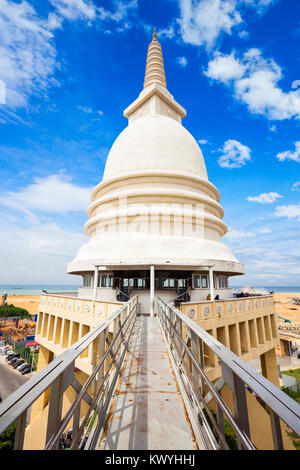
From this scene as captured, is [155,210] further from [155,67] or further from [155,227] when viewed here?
[155,67]

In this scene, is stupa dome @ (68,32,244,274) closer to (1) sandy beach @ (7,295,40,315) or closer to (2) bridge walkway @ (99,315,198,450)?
(2) bridge walkway @ (99,315,198,450)

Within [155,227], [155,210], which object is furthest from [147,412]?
[155,210]

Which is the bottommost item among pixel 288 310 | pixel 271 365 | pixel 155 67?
pixel 288 310

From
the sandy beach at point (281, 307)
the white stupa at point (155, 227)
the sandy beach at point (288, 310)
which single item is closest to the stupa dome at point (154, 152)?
the white stupa at point (155, 227)

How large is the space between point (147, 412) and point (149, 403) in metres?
0.23

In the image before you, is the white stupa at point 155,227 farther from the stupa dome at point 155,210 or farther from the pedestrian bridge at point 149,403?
the pedestrian bridge at point 149,403

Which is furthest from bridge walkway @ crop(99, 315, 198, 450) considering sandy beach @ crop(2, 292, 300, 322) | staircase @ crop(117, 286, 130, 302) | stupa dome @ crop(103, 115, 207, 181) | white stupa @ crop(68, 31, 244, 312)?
sandy beach @ crop(2, 292, 300, 322)

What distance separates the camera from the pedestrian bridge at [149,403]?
1.32m

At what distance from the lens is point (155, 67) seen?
29828 millimetres

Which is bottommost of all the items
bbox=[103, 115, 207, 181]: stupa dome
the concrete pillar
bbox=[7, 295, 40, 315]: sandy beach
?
bbox=[7, 295, 40, 315]: sandy beach

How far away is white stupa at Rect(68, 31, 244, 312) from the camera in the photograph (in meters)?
13.1

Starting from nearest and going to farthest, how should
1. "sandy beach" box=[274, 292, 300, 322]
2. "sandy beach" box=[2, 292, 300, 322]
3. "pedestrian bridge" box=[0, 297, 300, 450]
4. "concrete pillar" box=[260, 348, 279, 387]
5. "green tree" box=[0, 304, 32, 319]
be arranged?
"pedestrian bridge" box=[0, 297, 300, 450], "concrete pillar" box=[260, 348, 279, 387], "green tree" box=[0, 304, 32, 319], "sandy beach" box=[274, 292, 300, 322], "sandy beach" box=[2, 292, 300, 322]

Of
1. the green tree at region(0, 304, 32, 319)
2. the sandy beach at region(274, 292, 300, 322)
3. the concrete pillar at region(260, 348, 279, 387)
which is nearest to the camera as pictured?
the concrete pillar at region(260, 348, 279, 387)
